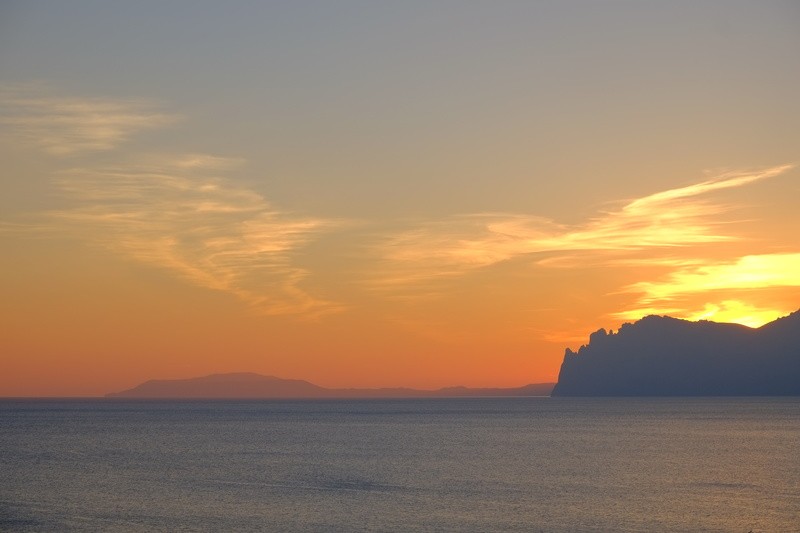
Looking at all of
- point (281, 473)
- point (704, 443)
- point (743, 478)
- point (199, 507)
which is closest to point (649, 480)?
point (743, 478)

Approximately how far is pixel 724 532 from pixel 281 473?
38518 mm

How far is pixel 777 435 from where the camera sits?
125750mm

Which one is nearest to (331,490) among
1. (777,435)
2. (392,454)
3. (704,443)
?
(392,454)

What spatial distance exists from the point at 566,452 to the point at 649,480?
2668cm

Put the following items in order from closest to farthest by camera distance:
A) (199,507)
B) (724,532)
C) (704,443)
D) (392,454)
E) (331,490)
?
(724,532)
(199,507)
(331,490)
(392,454)
(704,443)

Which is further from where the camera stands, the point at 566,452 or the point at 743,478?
the point at 566,452

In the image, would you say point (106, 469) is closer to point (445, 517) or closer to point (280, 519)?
point (280, 519)

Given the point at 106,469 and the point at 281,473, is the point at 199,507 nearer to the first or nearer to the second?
the point at 281,473

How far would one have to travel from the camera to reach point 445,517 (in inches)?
2029

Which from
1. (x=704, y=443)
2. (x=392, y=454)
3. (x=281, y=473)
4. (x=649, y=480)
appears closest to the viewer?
(x=649, y=480)

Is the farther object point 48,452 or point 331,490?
point 48,452

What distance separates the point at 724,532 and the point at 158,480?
42.5m

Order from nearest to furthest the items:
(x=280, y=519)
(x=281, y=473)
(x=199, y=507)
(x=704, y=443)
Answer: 1. (x=280, y=519)
2. (x=199, y=507)
3. (x=281, y=473)
4. (x=704, y=443)

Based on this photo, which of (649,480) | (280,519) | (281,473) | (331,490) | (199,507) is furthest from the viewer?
(281,473)
